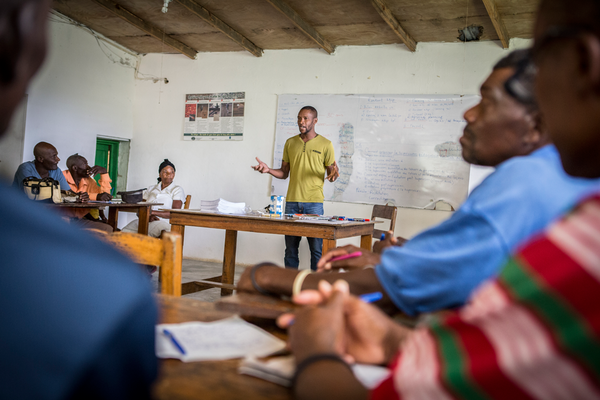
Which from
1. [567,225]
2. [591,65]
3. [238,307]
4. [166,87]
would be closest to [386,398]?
[567,225]

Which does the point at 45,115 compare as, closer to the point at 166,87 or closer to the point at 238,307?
the point at 166,87

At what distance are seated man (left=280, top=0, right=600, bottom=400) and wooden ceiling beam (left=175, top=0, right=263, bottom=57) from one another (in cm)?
458

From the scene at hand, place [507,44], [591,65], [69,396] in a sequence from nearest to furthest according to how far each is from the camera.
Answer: [69,396]
[591,65]
[507,44]

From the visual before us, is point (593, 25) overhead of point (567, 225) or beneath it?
overhead

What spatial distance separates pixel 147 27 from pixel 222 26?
1004 millimetres

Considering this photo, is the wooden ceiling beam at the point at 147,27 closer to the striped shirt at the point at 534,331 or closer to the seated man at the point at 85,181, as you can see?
the seated man at the point at 85,181

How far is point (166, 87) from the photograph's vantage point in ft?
20.8

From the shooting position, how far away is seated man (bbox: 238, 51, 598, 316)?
2.46 ft

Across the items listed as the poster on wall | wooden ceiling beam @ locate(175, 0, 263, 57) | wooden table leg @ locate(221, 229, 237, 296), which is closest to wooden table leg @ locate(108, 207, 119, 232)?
wooden table leg @ locate(221, 229, 237, 296)

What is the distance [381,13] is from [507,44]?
1518 millimetres

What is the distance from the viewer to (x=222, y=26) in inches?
201

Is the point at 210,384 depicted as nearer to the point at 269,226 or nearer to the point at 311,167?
the point at 269,226

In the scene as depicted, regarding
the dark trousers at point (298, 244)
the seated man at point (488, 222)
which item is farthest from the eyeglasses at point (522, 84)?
the dark trousers at point (298, 244)

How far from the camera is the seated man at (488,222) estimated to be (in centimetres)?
75
